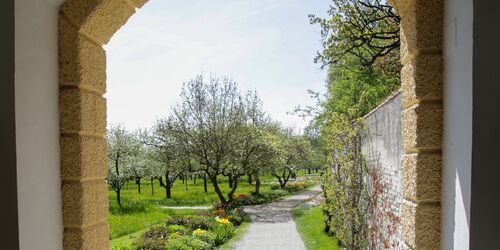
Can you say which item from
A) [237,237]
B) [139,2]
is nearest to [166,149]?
[237,237]

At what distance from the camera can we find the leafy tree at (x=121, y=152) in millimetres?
18609

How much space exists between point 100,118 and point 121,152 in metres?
18.0

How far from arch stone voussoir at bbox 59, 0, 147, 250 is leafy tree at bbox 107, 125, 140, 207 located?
17608 millimetres

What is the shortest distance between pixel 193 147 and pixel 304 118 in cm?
433

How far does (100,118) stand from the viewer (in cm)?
189

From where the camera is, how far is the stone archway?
5.27 feet

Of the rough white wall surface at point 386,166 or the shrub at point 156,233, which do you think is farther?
the shrub at point 156,233

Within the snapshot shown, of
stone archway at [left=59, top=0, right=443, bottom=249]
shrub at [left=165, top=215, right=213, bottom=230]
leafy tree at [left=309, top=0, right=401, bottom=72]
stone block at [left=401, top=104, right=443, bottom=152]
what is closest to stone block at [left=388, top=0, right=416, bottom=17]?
stone archway at [left=59, top=0, right=443, bottom=249]

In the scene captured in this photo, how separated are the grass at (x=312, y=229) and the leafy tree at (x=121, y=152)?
8674 mm

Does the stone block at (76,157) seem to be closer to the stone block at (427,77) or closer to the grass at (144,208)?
the stone block at (427,77)

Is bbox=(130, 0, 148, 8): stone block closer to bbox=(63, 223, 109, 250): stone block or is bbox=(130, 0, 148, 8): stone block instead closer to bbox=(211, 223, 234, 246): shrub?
bbox=(63, 223, 109, 250): stone block

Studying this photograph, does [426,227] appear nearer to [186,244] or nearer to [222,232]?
[186,244]

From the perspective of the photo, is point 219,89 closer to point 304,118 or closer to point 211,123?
point 211,123

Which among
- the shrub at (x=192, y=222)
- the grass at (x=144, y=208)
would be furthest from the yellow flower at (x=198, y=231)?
the grass at (x=144, y=208)
